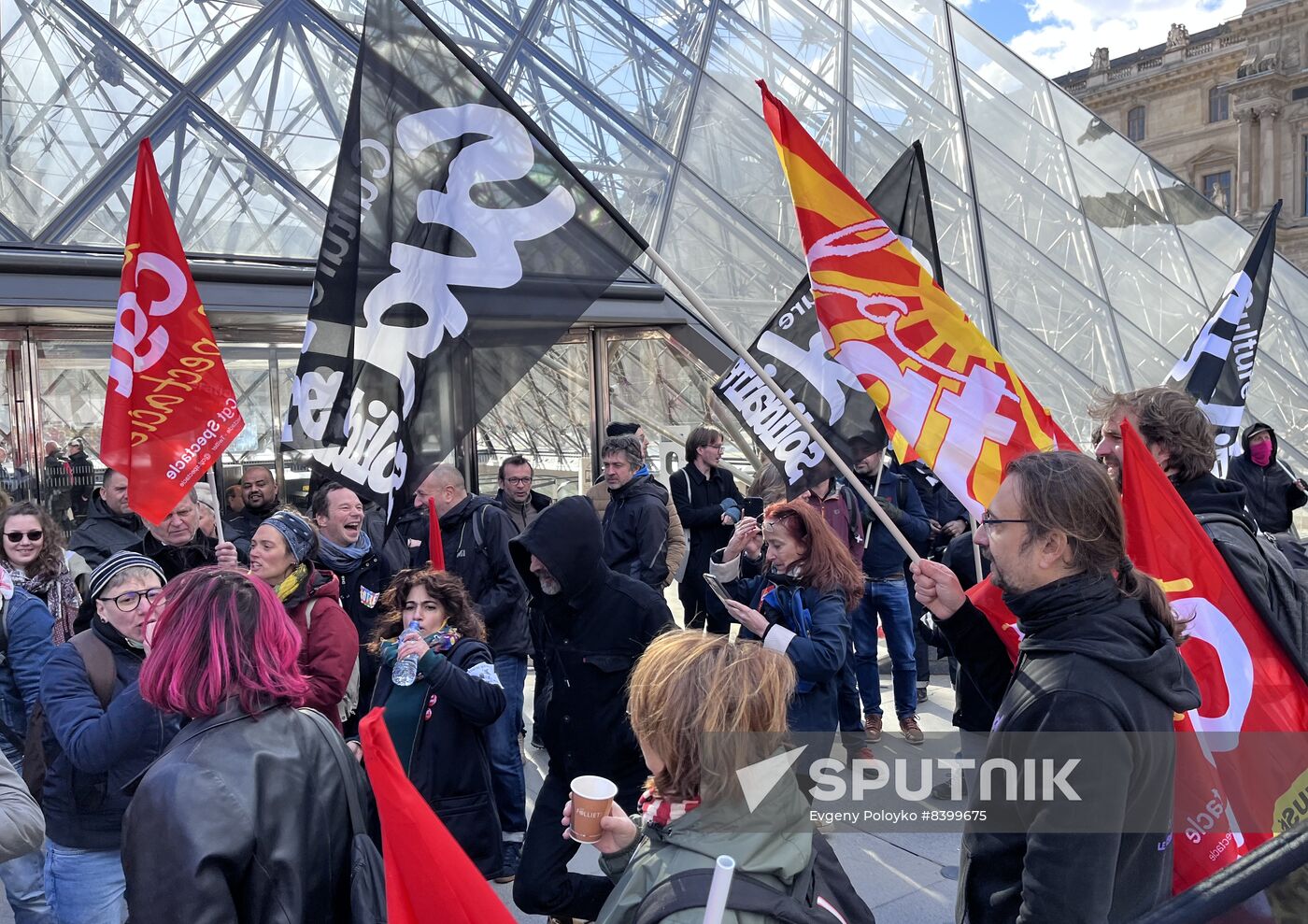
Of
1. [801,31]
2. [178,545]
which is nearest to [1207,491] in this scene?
[178,545]

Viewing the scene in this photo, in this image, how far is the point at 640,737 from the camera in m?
1.81

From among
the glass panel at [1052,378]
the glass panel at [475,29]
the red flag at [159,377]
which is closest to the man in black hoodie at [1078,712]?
the red flag at [159,377]

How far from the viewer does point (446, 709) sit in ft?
11.2

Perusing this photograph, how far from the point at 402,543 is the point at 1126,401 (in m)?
3.62

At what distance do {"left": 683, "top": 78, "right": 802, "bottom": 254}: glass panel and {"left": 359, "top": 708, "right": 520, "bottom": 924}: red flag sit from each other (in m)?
8.02

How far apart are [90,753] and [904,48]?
41.2 feet

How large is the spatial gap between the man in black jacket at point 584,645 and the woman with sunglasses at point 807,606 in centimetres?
54

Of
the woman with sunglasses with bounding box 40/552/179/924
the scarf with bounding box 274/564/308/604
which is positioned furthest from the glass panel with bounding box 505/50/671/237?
the woman with sunglasses with bounding box 40/552/179/924

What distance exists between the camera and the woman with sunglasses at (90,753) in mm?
2785

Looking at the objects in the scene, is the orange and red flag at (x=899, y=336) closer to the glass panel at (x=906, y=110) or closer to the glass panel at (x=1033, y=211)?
the glass panel at (x=1033, y=211)

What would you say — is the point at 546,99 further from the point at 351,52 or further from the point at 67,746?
the point at 67,746

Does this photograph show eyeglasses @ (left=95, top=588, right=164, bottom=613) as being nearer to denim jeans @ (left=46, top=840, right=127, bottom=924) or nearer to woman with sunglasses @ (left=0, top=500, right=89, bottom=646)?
denim jeans @ (left=46, top=840, right=127, bottom=924)

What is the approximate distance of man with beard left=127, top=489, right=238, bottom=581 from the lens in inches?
189

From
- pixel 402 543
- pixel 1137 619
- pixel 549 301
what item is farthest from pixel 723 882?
pixel 402 543
